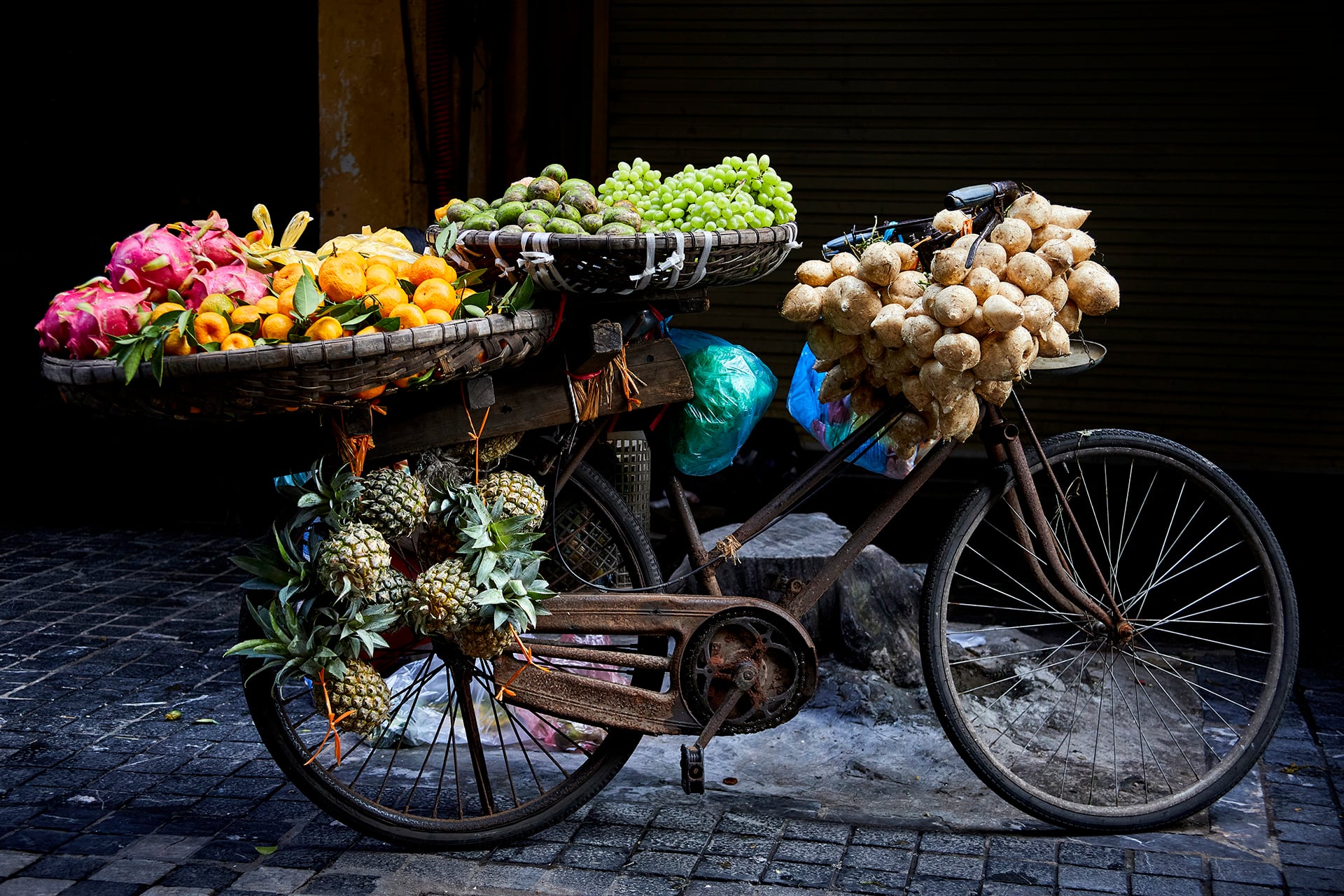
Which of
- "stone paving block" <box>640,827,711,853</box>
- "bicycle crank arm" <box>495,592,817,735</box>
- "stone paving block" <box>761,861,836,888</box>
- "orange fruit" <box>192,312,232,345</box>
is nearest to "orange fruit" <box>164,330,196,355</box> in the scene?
"orange fruit" <box>192,312,232,345</box>

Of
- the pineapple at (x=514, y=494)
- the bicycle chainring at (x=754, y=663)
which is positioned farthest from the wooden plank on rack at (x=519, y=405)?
the bicycle chainring at (x=754, y=663)

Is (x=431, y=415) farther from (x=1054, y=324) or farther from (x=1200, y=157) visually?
(x=1200, y=157)

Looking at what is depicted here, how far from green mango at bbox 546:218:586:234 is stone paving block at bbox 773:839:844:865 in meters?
1.76

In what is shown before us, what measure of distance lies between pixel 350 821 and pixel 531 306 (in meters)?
1.47

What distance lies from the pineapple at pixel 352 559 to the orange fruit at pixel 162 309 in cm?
64

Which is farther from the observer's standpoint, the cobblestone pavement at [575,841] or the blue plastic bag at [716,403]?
the blue plastic bag at [716,403]

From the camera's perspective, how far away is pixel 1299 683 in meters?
4.60

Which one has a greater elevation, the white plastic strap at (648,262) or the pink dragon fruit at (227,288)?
the white plastic strap at (648,262)

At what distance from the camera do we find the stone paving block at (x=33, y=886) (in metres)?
3.03

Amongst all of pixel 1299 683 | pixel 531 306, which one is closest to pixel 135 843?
pixel 531 306

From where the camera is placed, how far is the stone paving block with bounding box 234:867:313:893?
121 inches

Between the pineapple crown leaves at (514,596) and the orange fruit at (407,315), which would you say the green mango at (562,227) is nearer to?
the orange fruit at (407,315)

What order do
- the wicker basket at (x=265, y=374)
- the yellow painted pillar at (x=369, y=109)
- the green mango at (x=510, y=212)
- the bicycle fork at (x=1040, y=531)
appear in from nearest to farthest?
the wicker basket at (x=265, y=374) → the green mango at (x=510, y=212) → the bicycle fork at (x=1040, y=531) → the yellow painted pillar at (x=369, y=109)

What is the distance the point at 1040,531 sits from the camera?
3.35m
